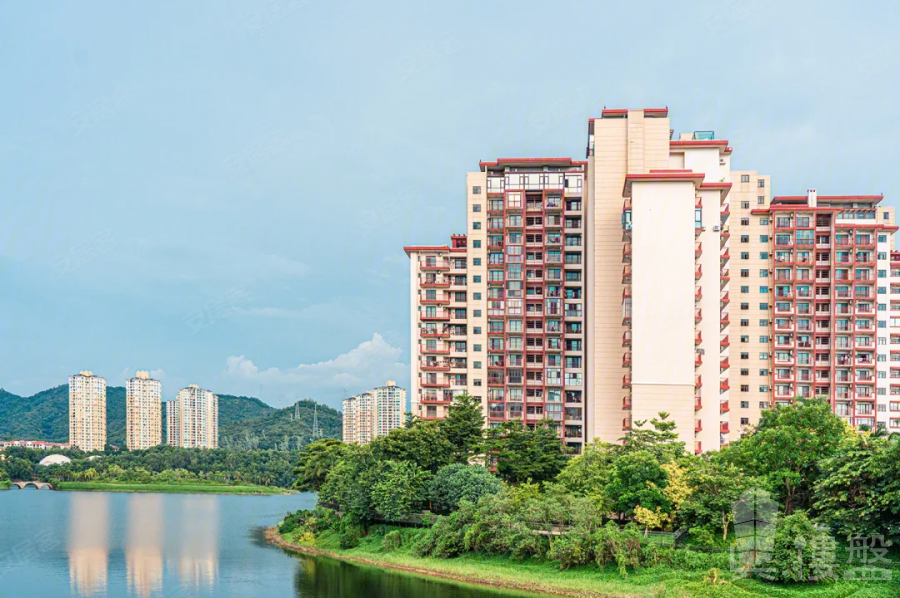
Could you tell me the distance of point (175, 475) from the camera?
258ft

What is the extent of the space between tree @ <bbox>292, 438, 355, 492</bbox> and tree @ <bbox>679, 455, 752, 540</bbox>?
21.9 meters

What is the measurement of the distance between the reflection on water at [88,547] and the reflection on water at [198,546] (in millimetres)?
3085

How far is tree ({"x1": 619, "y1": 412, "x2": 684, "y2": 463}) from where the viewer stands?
26.6 metres

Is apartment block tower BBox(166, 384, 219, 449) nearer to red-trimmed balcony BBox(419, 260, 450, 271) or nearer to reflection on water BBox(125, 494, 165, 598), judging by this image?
reflection on water BBox(125, 494, 165, 598)

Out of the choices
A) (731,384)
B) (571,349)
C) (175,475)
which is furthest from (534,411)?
(175,475)

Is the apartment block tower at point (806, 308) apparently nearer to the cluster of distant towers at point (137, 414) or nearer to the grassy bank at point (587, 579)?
the grassy bank at point (587, 579)

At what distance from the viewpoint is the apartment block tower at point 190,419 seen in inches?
3981

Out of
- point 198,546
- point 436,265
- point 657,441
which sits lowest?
point 198,546

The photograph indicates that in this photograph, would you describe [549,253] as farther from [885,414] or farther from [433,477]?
[885,414]

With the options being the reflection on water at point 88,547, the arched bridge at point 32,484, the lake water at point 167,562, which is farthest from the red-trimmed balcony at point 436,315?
the arched bridge at point 32,484

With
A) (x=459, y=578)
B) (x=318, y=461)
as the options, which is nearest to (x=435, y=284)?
(x=318, y=461)

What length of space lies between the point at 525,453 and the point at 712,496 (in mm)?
10229

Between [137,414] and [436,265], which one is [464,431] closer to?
[436,265]

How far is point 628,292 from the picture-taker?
3241 cm
